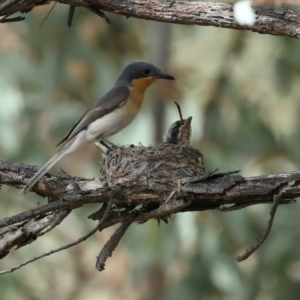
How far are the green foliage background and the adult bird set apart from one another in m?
1.38

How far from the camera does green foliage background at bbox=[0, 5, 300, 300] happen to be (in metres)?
6.53

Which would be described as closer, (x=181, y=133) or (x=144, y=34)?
(x=181, y=133)

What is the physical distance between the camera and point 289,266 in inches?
257

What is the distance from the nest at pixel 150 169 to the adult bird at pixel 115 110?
1.36 ft

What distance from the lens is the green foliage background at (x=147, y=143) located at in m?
6.53

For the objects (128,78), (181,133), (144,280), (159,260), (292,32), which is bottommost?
Result: (144,280)

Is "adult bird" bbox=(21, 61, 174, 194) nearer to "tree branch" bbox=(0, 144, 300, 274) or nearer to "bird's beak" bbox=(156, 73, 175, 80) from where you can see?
"bird's beak" bbox=(156, 73, 175, 80)

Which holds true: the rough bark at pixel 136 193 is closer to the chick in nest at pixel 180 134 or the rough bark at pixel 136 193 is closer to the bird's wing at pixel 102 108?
the bird's wing at pixel 102 108

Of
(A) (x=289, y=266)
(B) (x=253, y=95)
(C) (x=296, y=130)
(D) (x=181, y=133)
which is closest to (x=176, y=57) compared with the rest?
(B) (x=253, y=95)

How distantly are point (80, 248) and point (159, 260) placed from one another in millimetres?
1137

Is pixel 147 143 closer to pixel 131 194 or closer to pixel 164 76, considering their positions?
pixel 164 76

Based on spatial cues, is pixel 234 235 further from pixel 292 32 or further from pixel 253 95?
pixel 292 32

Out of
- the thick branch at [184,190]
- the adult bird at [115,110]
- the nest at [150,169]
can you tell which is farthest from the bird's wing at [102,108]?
the thick branch at [184,190]

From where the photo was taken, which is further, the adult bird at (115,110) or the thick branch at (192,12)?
the adult bird at (115,110)
